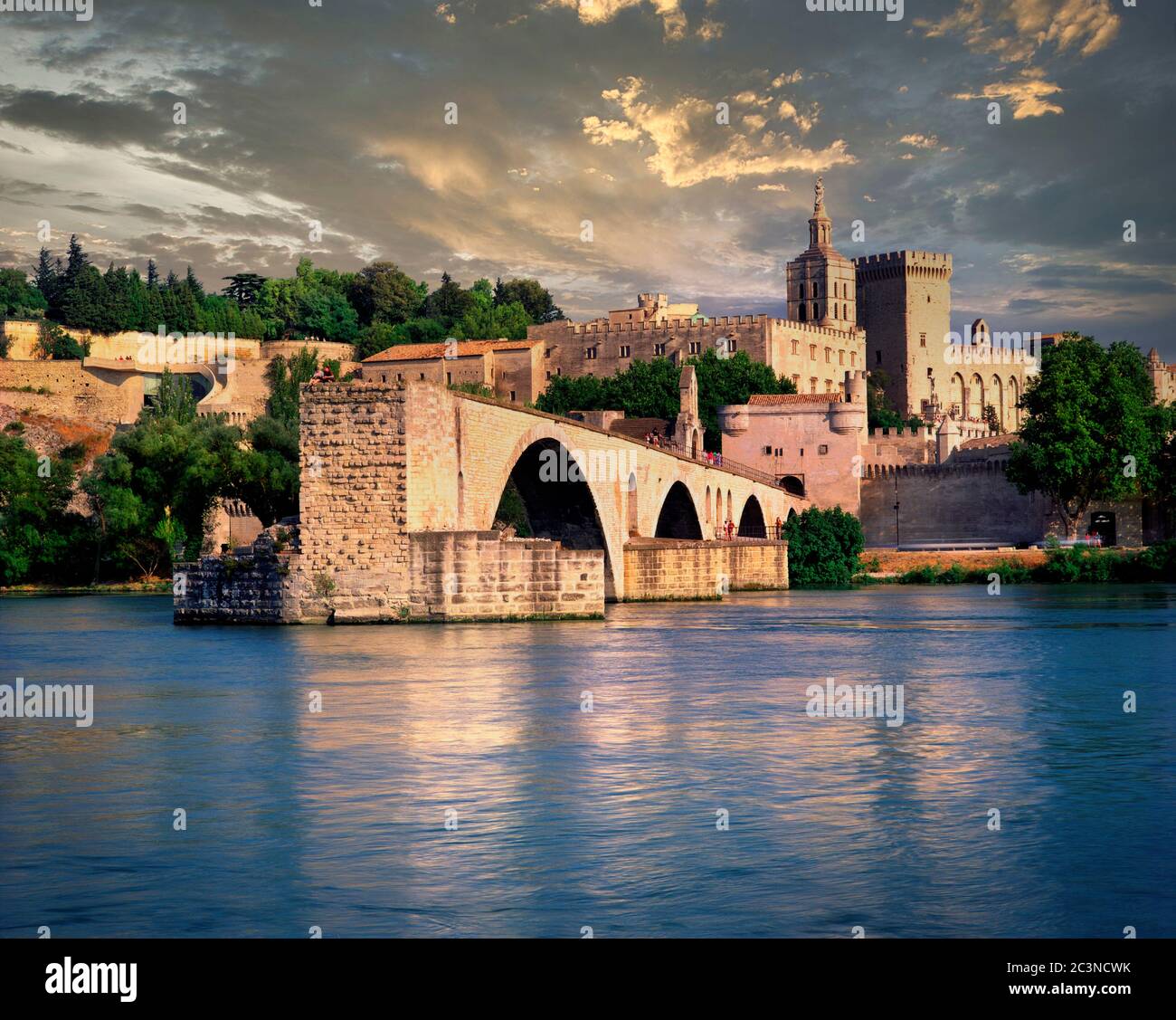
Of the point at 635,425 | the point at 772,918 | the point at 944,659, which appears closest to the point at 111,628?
the point at 944,659

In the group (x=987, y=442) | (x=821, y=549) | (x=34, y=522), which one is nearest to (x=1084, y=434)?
(x=821, y=549)

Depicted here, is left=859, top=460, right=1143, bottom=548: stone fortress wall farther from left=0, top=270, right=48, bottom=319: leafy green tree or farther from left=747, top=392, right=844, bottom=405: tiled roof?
left=0, top=270, right=48, bottom=319: leafy green tree

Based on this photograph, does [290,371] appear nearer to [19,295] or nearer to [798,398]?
[19,295]

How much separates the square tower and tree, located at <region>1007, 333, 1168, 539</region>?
47.8m

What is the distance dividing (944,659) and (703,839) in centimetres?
1494

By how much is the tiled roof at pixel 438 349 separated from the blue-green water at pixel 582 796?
7809cm

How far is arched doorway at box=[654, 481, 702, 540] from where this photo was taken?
55.8 metres

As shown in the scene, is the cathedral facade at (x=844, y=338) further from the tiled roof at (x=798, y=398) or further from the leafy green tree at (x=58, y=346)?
the leafy green tree at (x=58, y=346)

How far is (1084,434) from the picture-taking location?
6888 cm

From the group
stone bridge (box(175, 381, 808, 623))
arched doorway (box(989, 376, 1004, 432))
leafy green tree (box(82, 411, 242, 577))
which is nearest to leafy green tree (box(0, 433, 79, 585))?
leafy green tree (box(82, 411, 242, 577))

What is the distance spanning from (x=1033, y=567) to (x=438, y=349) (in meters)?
52.3

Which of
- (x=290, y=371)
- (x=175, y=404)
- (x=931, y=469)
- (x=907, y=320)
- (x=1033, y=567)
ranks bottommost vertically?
(x=1033, y=567)

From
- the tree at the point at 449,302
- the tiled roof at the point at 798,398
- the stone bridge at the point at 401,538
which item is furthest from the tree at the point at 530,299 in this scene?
the stone bridge at the point at 401,538
